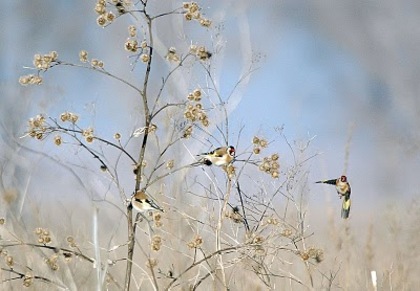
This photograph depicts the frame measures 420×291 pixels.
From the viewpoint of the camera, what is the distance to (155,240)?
5.77 ft

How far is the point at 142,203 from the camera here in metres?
1.78

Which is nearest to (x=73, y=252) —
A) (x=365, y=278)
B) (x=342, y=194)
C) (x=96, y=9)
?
(x=96, y=9)

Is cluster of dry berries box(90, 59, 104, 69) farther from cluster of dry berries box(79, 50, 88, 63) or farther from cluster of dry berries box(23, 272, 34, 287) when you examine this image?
cluster of dry berries box(23, 272, 34, 287)

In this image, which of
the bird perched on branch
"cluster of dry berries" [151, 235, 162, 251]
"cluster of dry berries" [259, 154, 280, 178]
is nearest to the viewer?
"cluster of dry berries" [151, 235, 162, 251]

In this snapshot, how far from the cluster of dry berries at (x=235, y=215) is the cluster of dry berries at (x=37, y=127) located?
61 centimetres

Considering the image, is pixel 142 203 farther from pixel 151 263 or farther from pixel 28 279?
pixel 28 279

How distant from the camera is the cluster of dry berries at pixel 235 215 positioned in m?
2.14

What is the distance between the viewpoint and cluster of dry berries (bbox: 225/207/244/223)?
84.1 inches

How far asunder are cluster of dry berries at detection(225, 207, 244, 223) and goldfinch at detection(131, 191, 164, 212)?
0.40 metres

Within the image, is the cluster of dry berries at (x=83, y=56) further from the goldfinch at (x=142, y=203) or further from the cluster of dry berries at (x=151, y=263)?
the cluster of dry berries at (x=151, y=263)

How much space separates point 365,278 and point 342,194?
2.07 feet

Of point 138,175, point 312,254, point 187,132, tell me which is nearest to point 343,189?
point 312,254

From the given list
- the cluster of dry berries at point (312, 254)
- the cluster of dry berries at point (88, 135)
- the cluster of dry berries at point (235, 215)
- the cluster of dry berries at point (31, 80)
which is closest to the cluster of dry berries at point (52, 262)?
the cluster of dry berries at point (88, 135)

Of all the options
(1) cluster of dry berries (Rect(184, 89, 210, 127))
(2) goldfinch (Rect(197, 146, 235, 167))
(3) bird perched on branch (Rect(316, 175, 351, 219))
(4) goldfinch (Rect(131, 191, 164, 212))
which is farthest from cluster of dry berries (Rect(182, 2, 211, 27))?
(3) bird perched on branch (Rect(316, 175, 351, 219))
